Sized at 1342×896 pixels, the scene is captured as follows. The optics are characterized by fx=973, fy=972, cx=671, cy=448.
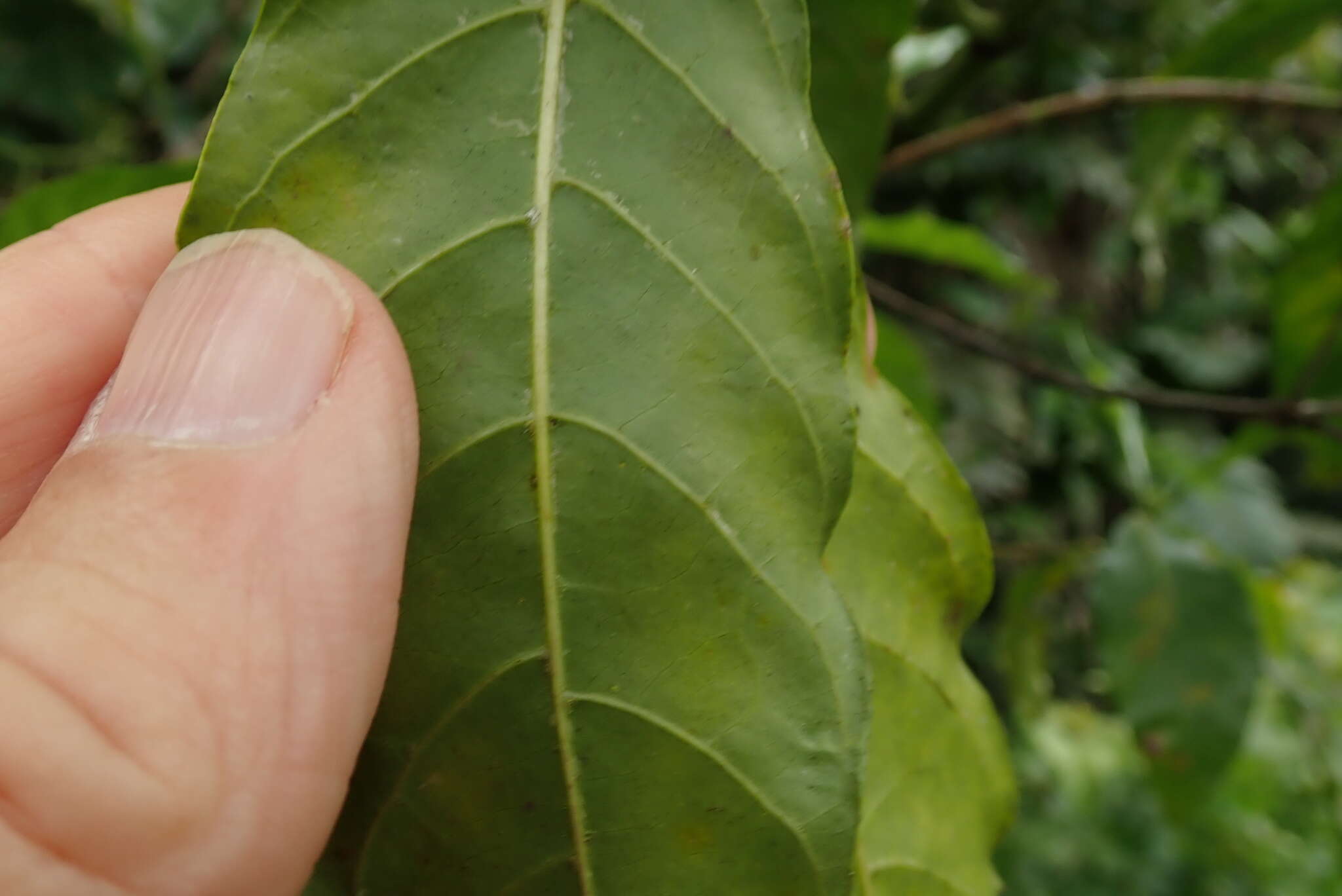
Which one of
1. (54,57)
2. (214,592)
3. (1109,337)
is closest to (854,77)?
(214,592)

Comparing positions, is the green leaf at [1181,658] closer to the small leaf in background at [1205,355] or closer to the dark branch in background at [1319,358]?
the dark branch in background at [1319,358]

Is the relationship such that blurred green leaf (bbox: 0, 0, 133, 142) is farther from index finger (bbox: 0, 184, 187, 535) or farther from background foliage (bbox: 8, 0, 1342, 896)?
index finger (bbox: 0, 184, 187, 535)

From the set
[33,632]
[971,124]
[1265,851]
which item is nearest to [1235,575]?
[971,124]

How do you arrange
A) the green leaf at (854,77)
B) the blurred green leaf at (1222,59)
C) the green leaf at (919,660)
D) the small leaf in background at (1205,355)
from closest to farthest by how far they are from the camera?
1. the green leaf at (919,660)
2. the green leaf at (854,77)
3. the blurred green leaf at (1222,59)
4. the small leaf in background at (1205,355)

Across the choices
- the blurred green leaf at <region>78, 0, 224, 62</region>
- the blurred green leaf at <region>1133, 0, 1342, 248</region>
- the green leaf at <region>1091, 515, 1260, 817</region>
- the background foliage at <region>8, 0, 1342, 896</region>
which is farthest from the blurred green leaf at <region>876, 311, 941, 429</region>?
the blurred green leaf at <region>78, 0, 224, 62</region>

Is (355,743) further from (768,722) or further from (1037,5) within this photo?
(1037,5)

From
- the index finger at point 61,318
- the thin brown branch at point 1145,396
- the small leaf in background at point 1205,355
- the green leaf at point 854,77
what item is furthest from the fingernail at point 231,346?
the small leaf in background at point 1205,355
